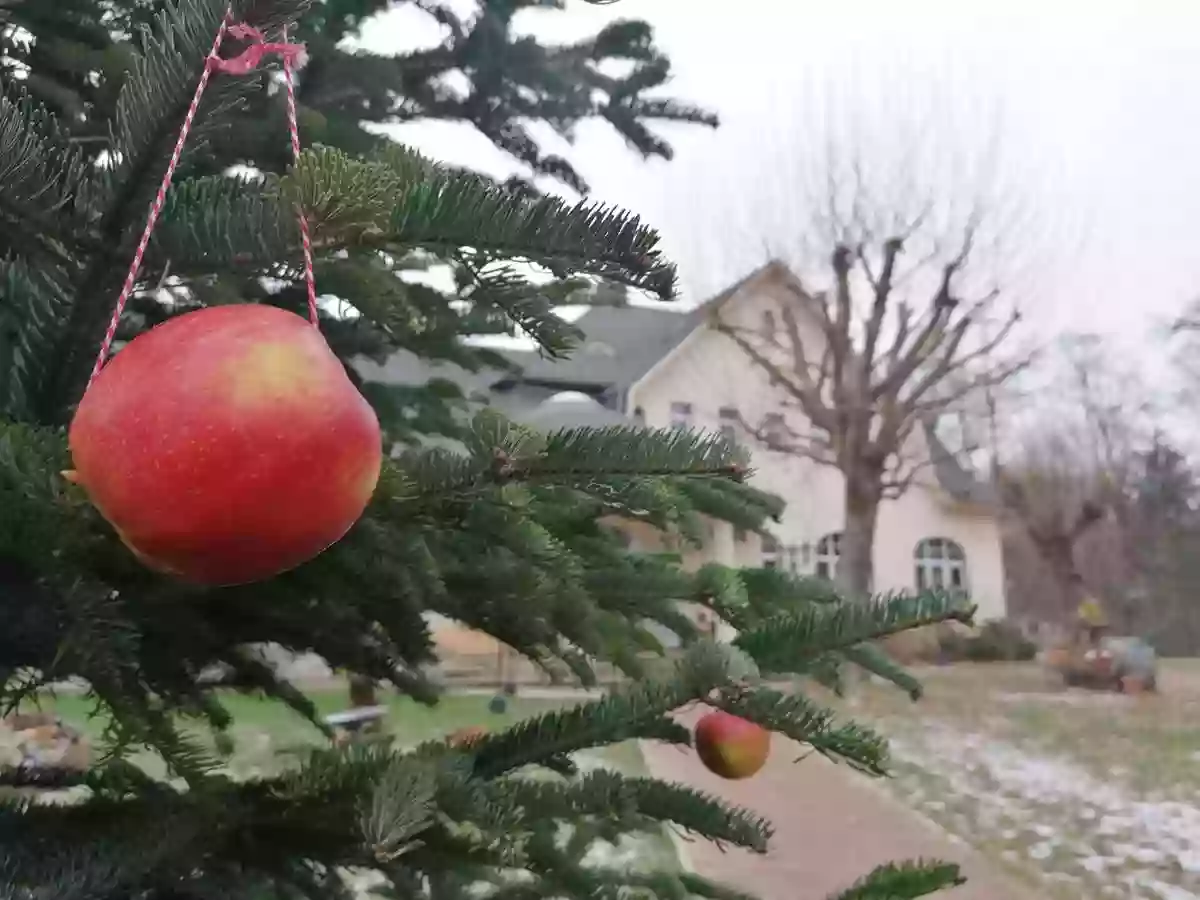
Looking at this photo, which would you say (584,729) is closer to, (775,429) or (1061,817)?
(1061,817)

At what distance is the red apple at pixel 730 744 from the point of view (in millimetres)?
1119

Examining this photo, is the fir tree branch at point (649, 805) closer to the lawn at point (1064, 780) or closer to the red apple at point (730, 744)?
the red apple at point (730, 744)

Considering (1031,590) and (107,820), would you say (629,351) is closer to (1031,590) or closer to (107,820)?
(1031,590)

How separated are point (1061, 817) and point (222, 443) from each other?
21.8ft

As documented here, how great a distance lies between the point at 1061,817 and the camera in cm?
612

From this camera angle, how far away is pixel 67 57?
1.49 meters

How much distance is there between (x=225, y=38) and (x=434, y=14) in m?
1.74

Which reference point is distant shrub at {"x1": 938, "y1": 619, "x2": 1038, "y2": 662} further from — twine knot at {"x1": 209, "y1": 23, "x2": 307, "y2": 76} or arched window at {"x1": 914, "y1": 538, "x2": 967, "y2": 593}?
twine knot at {"x1": 209, "y1": 23, "x2": 307, "y2": 76}

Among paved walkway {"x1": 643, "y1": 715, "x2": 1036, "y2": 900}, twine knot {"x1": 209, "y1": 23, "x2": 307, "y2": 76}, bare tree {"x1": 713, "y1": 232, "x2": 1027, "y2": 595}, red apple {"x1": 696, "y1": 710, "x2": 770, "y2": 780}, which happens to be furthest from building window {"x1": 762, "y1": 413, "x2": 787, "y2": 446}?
twine knot {"x1": 209, "y1": 23, "x2": 307, "y2": 76}

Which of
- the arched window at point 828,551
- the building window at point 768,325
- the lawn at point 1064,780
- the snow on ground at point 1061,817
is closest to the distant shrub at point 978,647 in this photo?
the arched window at point 828,551

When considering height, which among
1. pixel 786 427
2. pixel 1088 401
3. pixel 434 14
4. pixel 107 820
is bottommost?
pixel 107 820

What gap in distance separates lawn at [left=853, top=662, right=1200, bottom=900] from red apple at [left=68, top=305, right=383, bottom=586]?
11.6 feet

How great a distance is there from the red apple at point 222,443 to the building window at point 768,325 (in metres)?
13.3

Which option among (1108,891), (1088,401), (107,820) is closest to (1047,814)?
(1108,891)
